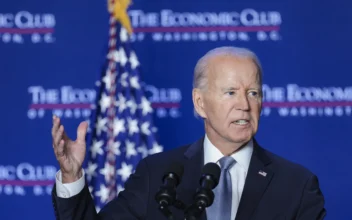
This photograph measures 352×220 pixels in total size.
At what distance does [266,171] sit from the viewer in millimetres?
2465

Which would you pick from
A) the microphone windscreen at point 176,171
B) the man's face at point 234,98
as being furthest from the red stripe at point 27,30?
the microphone windscreen at point 176,171

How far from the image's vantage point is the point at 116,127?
4.12 m

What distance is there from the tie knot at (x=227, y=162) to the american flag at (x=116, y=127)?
1603mm

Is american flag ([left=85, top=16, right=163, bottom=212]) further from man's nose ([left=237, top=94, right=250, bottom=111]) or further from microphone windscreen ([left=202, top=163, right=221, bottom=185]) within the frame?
microphone windscreen ([left=202, top=163, right=221, bottom=185])

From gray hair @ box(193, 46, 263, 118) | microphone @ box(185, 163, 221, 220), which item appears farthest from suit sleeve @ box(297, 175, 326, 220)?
microphone @ box(185, 163, 221, 220)

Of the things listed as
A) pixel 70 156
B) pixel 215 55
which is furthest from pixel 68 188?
pixel 215 55

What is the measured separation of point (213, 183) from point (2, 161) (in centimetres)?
245

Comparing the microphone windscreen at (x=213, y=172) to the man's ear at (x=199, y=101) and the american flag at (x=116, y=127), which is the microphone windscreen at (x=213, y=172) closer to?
the man's ear at (x=199, y=101)

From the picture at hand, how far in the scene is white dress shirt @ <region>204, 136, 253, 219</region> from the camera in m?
2.43

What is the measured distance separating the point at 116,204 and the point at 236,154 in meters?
0.42

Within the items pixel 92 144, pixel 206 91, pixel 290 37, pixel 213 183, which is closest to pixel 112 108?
pixel 92 144

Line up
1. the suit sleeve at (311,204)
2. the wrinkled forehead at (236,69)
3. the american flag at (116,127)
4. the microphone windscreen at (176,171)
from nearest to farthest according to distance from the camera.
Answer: the microphone windscreen at (176,171)
the suit sleeve at (311,204)
the wrinkled forehead at (236,69)
the american flag at (116,127)

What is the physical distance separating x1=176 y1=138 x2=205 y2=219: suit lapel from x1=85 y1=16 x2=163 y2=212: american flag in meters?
1.50

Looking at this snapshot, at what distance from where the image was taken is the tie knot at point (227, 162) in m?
2.47
